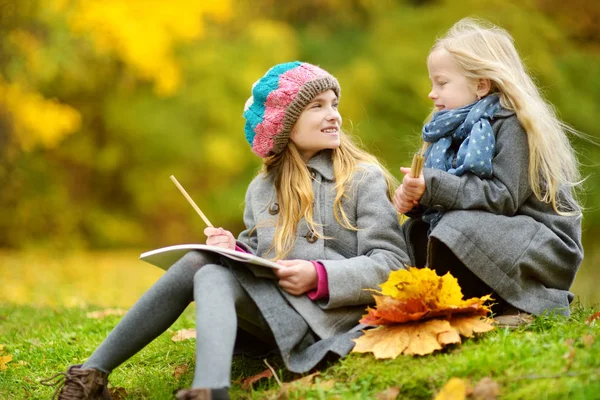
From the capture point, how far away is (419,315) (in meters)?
2.49

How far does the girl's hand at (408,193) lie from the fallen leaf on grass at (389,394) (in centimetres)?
72

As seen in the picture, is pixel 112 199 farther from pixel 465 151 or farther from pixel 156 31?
pixel 465 151

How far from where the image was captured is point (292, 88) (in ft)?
9.71

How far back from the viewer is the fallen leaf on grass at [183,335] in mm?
3543

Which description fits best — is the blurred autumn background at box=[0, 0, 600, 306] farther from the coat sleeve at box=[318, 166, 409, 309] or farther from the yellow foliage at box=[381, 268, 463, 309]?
the yellow foliage at box=[381, 268, 463, 309]

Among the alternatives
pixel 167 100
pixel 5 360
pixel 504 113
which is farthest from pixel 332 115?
pixel 167 100

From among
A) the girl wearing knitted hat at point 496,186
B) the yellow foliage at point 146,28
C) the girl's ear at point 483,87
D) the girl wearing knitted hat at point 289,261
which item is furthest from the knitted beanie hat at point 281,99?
the yellow foliage at point 146,28

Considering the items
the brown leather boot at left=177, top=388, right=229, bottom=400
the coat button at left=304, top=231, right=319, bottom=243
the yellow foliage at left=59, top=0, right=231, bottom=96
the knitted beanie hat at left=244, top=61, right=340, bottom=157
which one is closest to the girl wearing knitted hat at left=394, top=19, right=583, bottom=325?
the coat button at left=304, top=231, right=319, bottom=243

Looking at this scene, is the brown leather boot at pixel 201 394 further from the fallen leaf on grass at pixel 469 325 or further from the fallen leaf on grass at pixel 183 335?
the fallen leaf on grass at pixel 183 335

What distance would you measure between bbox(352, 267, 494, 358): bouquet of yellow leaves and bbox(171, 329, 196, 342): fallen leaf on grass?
1.27 metres

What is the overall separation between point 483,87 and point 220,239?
1.21 metres

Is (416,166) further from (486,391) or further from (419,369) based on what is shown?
(486,391)

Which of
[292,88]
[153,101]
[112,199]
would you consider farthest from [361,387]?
[112,199]

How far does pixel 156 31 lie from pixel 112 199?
158 inches
